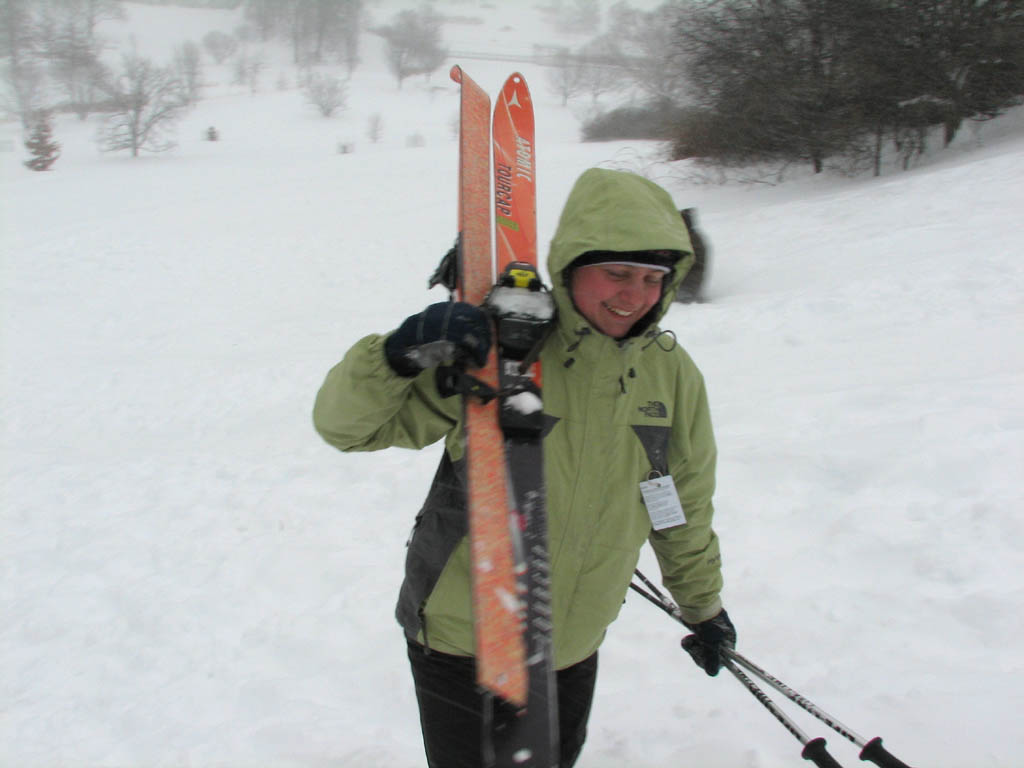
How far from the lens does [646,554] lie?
11.7 ft

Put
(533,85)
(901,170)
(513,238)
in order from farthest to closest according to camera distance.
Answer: (533,85)
(901,170)
(513,238)

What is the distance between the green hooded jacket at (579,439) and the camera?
1.44 m

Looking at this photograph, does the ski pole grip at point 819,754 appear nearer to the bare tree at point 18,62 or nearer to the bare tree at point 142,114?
the bare tree at point 142,114

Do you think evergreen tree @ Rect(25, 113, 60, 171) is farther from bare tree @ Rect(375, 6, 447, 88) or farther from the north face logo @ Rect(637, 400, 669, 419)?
bare tree @ Rect(375, 6, 447, 88)

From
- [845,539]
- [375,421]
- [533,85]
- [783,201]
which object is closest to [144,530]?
[375,421]

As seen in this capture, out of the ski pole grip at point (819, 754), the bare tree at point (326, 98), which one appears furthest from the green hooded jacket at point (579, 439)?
the bare tree at point (326, 98)

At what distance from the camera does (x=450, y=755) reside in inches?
58.8

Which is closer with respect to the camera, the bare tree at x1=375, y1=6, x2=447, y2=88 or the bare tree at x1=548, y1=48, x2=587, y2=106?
the bare tree at x1=548, y1=48, x2=587, y2=106

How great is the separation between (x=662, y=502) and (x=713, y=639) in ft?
1.97

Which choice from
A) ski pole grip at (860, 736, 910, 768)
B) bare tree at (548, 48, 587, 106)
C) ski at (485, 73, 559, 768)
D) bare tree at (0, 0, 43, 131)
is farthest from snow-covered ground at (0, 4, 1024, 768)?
bare tree at (0, 0, 43, 131)

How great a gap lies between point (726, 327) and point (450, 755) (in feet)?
17.6

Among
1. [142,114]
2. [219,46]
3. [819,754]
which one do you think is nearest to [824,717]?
[819,754]

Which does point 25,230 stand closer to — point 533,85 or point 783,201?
point 783,201

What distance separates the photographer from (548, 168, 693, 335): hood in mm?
1404
